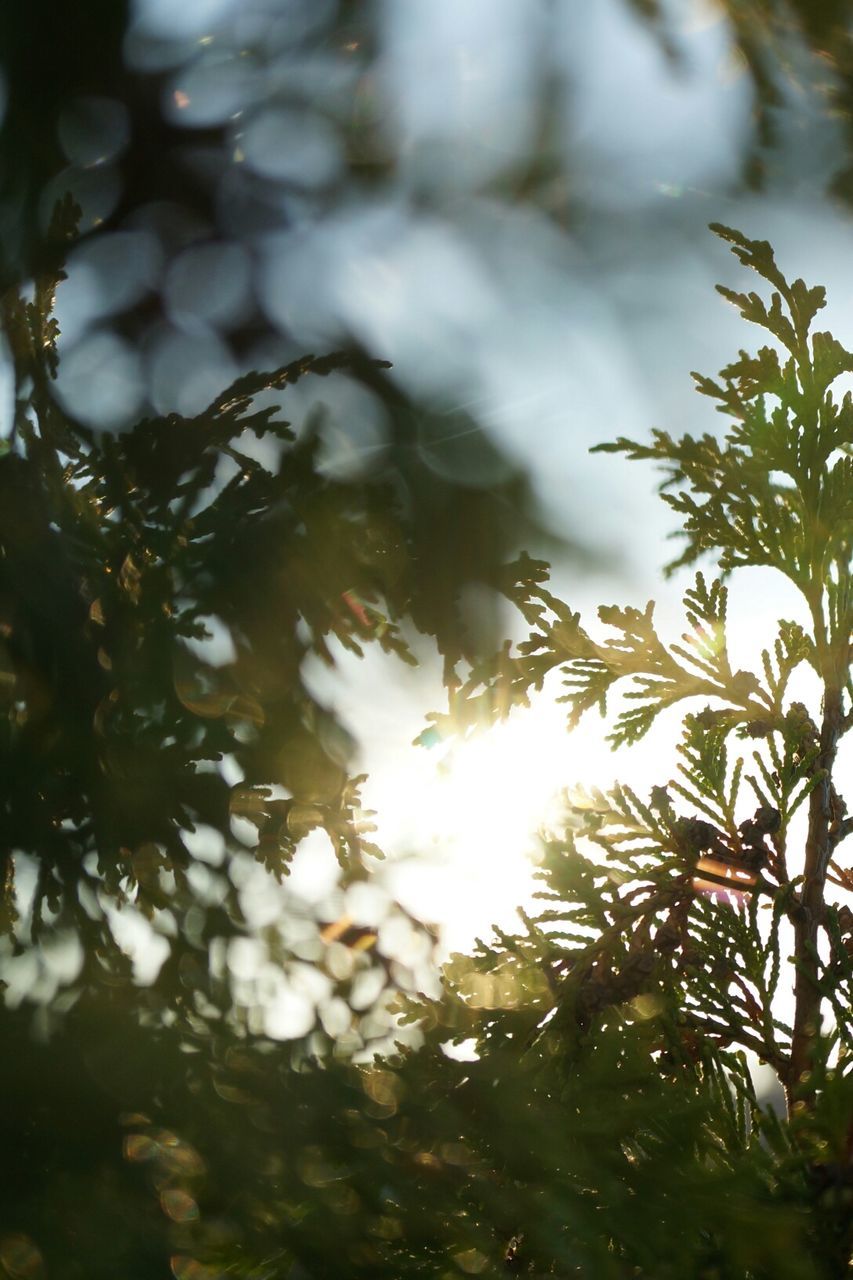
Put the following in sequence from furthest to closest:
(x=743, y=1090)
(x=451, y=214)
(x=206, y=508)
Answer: (x=451, y=214)
(x=206, y=508)
(x=743, y=1090)

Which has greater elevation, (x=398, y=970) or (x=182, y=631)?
(x=182, y=631)

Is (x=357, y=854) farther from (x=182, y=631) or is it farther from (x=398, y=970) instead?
(x=182, y=631)

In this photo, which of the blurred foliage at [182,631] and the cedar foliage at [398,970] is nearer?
the cedar foliage at [398,970]

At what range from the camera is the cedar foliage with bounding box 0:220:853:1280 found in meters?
1.36

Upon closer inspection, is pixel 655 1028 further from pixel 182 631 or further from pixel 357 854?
pixel 182 631

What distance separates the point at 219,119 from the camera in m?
2.07

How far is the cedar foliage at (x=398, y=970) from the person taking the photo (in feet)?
4.45

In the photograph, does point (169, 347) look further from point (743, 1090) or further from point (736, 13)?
point (743, 1090)

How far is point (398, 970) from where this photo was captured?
6.57ft

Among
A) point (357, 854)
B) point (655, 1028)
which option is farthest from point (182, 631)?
point (655, 1028)

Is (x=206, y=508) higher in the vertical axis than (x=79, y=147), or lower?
lower

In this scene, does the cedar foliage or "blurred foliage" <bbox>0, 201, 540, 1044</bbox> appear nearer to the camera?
the cedar foliage

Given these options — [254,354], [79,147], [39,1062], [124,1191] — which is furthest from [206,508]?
[124,1191]

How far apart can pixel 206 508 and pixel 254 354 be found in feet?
1.20
